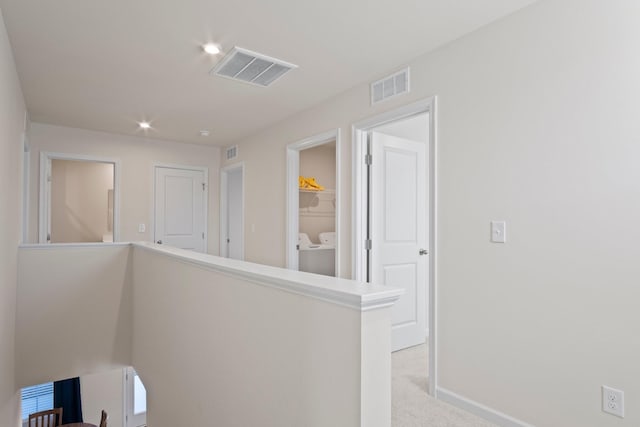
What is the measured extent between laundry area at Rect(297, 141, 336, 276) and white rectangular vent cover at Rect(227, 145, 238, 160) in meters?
1.00

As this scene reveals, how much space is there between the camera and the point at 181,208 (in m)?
5.71

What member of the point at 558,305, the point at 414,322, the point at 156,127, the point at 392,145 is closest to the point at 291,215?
the point at 392,145

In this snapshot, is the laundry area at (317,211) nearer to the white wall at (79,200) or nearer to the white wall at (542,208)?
the white wall at (542,208)

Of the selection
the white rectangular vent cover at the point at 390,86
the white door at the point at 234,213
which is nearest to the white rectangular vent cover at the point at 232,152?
the white door at the point at 234,213

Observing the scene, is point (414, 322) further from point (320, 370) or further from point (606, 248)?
point (320, 370)

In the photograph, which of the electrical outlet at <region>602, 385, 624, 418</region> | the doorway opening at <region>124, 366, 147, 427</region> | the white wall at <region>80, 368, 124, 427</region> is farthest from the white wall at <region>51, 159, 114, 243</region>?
the electrical outlet at <region>602, 385, 624, 418</region>

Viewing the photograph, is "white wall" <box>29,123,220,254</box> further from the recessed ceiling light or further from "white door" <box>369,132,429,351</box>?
"white door" <box>369,132,429,351</box>

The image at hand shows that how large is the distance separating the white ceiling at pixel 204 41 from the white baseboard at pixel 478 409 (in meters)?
2.34

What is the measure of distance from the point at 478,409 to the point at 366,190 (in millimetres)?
1852

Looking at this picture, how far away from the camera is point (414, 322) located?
143 inches

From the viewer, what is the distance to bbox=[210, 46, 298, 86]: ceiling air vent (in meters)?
2.72

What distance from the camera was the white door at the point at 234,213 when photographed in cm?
596

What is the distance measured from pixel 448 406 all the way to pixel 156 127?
4481 mm

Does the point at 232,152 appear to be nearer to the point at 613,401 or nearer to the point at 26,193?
the point at 26,193
